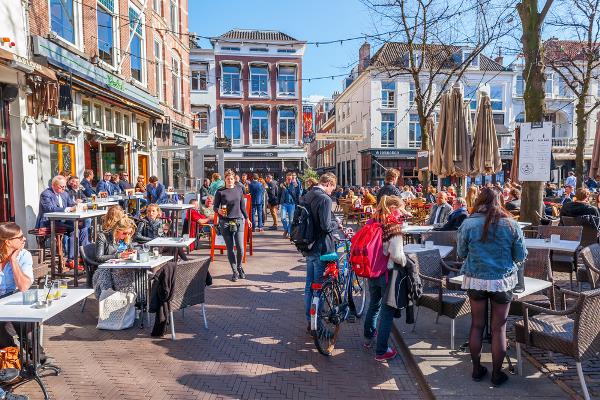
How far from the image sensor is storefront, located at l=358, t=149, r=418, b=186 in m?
33.3

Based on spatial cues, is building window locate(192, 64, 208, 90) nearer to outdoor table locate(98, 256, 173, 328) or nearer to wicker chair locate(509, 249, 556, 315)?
outdoor table locate(98, 256, 173, 328)

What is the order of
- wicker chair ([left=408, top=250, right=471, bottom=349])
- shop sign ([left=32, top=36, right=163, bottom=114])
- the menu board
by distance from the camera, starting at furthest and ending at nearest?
1. shop sign ([left=32, top=36, right=163, bottom=114])
2. the menu board
3. wicker chair ([left=408, top=250, right=471, bottom=349])

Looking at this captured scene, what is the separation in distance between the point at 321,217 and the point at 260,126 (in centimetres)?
2680

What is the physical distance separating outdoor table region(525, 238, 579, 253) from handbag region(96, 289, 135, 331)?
5.07m

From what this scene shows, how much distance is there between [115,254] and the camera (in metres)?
5.66

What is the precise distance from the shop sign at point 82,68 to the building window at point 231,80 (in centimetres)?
1626

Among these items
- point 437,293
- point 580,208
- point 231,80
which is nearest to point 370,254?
point 437,293

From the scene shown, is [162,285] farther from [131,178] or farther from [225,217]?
[131,178]

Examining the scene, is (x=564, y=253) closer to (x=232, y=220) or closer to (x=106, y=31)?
(x=232, y=220)

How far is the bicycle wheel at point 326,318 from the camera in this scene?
4.33m

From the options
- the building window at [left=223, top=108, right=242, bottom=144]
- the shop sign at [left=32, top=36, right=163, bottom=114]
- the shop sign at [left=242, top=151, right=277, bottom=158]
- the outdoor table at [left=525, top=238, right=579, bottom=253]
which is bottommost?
the outdoor table at [left=525, top=238, right=579, bottom=253]

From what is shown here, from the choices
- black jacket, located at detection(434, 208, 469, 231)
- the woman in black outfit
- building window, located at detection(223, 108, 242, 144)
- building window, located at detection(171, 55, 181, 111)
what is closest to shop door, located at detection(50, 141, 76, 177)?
the woman in black outfit

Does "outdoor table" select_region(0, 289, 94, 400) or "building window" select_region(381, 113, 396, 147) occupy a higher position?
"building window" select_region(381, 113, 396, 147)

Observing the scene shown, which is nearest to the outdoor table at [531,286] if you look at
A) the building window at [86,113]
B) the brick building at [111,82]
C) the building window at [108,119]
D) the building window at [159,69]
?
the brick building at [111,82]
